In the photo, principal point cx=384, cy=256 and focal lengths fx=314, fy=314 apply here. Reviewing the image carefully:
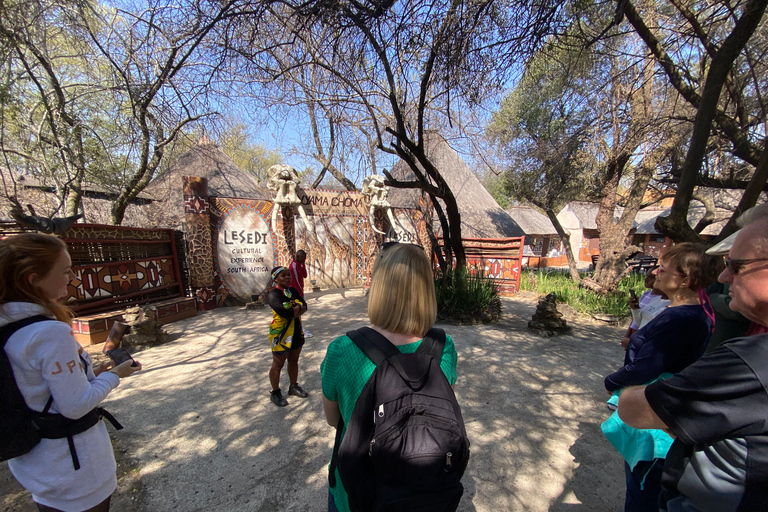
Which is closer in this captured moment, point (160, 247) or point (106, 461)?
point (106, 461)

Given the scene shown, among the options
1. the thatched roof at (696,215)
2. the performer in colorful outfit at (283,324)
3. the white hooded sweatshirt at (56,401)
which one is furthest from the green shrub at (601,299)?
the thatched roof at (696,215)

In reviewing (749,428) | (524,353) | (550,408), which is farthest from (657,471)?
(524,353)

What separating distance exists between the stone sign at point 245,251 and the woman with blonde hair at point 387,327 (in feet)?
26.7

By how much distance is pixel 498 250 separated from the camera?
1128 cm

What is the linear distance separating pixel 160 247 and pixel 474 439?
762cm

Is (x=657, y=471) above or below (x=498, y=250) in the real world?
below

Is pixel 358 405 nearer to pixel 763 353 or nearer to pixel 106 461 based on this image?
pixel 763 353

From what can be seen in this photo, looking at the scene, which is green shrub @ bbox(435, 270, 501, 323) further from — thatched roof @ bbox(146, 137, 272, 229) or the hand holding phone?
thatched roof @ bbox(146, 137, 272, 229)

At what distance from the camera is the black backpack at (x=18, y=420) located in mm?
1218

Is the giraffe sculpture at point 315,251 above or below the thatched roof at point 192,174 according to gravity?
below

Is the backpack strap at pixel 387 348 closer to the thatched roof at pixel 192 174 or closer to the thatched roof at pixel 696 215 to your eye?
the thatched roof at pixel 192 174

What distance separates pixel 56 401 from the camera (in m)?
1.30

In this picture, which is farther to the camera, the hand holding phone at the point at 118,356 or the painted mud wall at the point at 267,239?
the painted mud wall at the point at 267,239

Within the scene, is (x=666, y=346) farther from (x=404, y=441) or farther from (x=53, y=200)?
(x=53, y=200)
